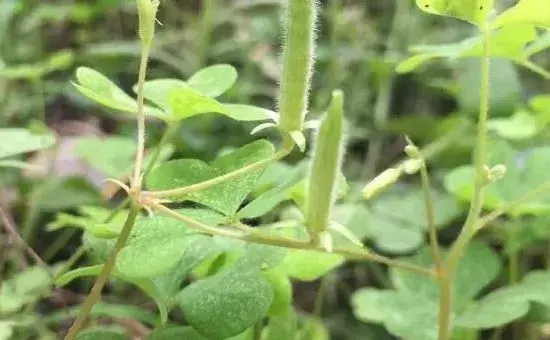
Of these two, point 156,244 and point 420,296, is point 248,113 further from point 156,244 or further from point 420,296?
point 420,296

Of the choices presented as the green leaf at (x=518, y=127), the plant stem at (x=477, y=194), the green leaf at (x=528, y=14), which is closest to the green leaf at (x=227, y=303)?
the plant stem at (x=477, y=194)

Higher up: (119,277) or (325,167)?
(325,167)

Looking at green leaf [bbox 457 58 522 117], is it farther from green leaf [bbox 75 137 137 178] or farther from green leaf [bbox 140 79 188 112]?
green leaf [bbox 140 79 188 112]

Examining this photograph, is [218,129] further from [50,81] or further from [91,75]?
[91,75]

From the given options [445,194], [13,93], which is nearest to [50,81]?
[13,93]

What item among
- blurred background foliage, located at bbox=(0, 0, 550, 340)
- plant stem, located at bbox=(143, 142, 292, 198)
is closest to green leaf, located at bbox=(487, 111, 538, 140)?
blurred background foliage, located at bbox=(0, 0, 550, 340)

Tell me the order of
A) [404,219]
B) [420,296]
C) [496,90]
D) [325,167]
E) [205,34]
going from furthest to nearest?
1. [205,34]
2. [496,90]
3. [404,219]
4. [420,296]
5. [325,167]

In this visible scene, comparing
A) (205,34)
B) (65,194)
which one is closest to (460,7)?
(65,194)
